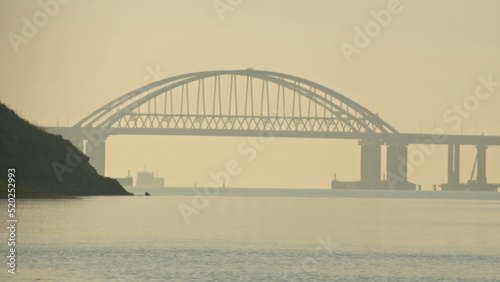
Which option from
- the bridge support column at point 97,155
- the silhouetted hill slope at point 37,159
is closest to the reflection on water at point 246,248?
Answer: the silhouetted hill slope at point 37,159

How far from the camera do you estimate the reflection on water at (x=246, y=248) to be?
41.0m

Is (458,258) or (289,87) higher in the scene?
(289,87)

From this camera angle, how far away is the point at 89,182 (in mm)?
106375

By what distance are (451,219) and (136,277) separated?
47498mm

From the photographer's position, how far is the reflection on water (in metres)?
41.0

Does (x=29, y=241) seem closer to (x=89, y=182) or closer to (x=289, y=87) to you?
(x=89, y=182)

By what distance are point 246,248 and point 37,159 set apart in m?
47.5

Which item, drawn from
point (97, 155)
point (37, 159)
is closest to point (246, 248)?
point (37, 159)

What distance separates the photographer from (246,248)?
50938mm

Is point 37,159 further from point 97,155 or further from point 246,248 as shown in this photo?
point 97,155

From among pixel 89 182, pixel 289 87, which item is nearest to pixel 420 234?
pixel 89 182

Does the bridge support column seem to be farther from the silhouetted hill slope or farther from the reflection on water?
the reflection on water

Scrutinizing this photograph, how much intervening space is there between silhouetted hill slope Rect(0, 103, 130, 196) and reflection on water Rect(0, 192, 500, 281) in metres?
14.7

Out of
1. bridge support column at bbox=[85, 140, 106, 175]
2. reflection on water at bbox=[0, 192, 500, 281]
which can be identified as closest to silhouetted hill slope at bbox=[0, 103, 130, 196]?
reflection on water at bbox=[0, 192, 500, 281]
